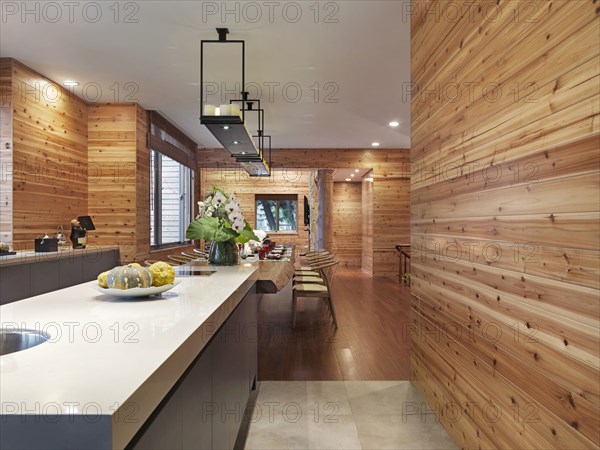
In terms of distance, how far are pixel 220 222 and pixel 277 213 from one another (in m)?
9.36

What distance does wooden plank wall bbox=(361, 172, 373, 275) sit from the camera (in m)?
10.3

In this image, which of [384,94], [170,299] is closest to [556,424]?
[170,299]

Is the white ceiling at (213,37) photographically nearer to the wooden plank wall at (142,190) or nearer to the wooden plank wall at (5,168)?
the wooden plank wall at (142,190)

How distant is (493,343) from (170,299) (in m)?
1.37

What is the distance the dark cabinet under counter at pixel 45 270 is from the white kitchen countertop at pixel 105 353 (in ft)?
6.99

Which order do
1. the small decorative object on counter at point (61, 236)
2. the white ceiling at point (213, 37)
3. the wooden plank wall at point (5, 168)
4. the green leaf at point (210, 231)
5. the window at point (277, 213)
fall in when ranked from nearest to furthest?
the green leaf at point (210, 231) < the white ceiling at point (213, 37) < the wooden plank wall at point (5, 168) < the small decorative object on counter at point (61, 236) < the window at point (277, 213)

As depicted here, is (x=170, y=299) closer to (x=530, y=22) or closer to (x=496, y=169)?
(x=496, y=169)

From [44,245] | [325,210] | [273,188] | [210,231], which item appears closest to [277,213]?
[273,188]

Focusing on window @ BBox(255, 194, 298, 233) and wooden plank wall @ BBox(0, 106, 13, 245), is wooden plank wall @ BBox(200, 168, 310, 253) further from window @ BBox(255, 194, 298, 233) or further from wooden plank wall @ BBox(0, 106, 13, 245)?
wooden plank wall @ BBox(0, 106, 13, 245)

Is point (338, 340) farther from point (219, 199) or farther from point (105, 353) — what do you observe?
point (105, 353)

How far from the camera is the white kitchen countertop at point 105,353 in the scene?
2.07 ft

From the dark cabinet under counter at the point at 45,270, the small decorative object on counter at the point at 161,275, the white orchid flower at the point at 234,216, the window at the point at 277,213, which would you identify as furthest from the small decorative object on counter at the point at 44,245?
the window at the point at 277,213

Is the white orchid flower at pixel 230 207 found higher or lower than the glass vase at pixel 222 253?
higher

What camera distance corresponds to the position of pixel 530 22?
5.02 ft
